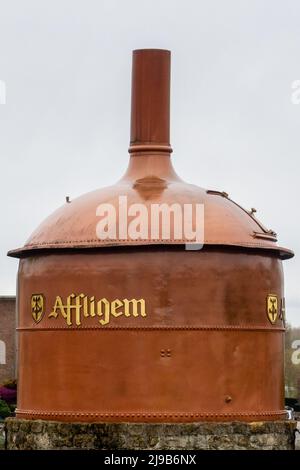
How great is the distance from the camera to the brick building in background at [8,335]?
62.7m

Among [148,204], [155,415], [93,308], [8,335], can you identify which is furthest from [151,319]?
[8,335]

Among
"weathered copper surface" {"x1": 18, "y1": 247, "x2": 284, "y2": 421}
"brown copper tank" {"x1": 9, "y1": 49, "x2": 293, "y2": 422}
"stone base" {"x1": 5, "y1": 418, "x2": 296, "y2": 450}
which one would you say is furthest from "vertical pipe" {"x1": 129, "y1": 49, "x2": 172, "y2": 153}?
"stone base" {"x1": 5, "y1": 418, "x2": 296, "y2": 450}

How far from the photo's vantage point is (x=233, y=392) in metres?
31.2

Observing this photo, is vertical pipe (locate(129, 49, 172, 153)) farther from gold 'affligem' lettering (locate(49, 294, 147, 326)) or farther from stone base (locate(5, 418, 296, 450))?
stone base (locate(5, 418, 296, 450))

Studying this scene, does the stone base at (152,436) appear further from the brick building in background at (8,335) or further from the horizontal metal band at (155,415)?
the brick building in background at (8,335)

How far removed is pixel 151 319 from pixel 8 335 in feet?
112

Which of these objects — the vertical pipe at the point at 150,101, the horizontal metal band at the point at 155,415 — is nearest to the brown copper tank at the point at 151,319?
the horizontal metal band at the point at 155,415

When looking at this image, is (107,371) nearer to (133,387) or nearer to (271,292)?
(133,387)

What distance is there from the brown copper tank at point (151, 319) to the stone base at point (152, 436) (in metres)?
0.21

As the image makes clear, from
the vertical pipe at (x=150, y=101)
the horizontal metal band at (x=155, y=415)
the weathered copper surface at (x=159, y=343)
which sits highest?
the vertical pipe at (x=150, y=101)

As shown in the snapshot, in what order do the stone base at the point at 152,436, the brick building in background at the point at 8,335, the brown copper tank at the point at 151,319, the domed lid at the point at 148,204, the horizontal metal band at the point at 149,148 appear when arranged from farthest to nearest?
the brick building in background at the point at 8,335 < the horizontal metal band at the point at 149,148 < the domed lid at the point at 148,204 < the brown copper tank at the point at 151,319 < the stone base at the point at 152,436

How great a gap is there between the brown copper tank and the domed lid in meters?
0.04

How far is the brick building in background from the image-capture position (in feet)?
206

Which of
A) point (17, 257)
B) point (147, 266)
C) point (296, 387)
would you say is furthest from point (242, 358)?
point (296, 387)
